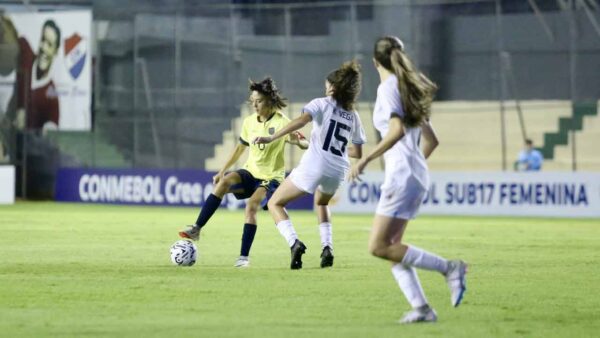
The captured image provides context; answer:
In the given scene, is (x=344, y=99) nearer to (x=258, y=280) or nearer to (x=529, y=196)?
(x=258, y=280)

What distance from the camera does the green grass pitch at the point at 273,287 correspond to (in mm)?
11141

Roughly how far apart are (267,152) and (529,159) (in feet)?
63.5

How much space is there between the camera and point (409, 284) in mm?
11172

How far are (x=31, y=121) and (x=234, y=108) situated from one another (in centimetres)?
691

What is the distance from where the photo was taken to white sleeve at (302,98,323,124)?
52.2ft

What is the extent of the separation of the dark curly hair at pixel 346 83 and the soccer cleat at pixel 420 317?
4977 mm

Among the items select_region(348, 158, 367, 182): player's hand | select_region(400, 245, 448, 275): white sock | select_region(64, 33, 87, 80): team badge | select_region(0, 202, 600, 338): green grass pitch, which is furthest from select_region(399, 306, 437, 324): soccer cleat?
select_region(64, 33, 87, 80): team badge

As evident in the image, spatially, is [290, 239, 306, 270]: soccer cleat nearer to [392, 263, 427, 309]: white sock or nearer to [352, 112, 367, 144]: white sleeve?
[352, 112, 367, 144]: white sleeve

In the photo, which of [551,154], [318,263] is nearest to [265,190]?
[318,263]

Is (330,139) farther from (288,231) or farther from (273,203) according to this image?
(288,231)

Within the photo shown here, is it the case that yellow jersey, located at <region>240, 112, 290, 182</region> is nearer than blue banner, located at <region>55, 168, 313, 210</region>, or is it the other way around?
yellow jersey, located at <region>240, 112, 290, 182</region>

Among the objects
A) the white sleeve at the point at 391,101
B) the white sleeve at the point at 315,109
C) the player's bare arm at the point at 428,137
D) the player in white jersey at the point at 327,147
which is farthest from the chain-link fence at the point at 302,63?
the white sleeve at the point at 391,101

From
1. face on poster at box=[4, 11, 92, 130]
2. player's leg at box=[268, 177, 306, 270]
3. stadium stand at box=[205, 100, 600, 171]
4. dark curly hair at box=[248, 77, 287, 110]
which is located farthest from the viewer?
face on poster at box=[4, 11, 92, 130]

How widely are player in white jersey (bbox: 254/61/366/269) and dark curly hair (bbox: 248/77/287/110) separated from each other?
92cm
